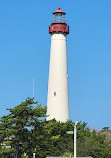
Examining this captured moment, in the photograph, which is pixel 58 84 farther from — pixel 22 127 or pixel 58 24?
pixel 22 127

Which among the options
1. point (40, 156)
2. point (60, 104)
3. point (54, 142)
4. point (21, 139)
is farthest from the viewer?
point (60, 104)

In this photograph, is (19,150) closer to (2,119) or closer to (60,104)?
(2,119)

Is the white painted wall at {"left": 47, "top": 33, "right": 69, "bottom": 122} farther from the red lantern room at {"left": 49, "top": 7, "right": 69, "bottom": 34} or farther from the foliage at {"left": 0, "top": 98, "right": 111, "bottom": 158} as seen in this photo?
the foliage at {"left": 0, "top": 98, "right": 111, "bottom": 158}

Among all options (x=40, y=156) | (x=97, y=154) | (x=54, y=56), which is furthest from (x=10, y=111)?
(x=54, y=56)

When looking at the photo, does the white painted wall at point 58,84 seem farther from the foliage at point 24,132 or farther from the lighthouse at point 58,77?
the foliage at point 24,132

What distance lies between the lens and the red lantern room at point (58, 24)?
6392 cm

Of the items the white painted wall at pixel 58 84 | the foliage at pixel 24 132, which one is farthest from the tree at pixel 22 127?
the white painted wall at pixel 58 84

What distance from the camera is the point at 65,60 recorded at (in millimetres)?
63500

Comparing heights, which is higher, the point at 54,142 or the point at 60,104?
the point at 60,104

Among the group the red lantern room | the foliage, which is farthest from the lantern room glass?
the foliage

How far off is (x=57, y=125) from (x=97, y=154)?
606 centimetres

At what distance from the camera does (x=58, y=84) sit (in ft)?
205

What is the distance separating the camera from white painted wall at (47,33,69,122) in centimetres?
6234

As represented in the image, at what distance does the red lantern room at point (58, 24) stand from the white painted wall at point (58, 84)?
4.39 ft
